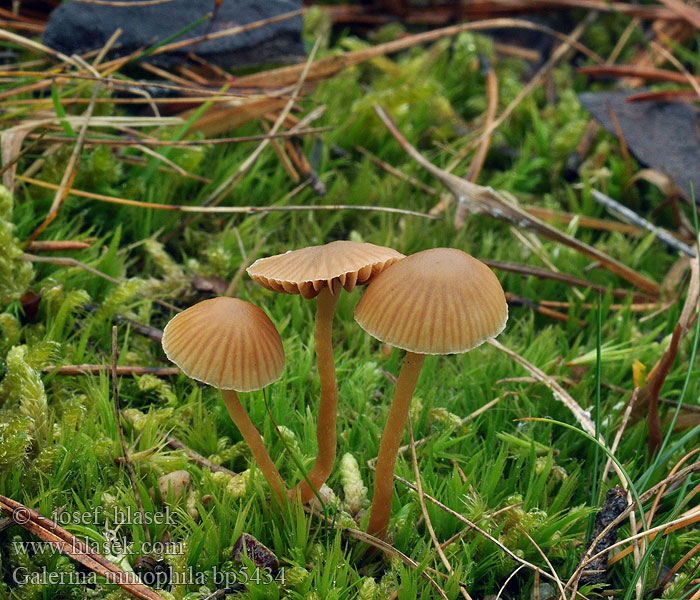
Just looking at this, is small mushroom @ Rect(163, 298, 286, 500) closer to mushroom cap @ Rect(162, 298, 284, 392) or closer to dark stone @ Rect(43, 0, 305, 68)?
mushroom cap @ Rect(162, 298, 284, 392)

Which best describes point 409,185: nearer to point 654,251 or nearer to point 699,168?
point 654,251

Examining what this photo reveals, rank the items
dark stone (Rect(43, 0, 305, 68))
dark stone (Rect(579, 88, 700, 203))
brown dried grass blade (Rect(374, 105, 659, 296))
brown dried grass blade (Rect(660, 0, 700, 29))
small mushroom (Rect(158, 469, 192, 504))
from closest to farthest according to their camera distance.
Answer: small mushroom (Rect(158, 469, 192, 504)), brown dried grass blade (Rect(374, 105, 659, 296)), dark stone (Rect(43, 0, 305, 68)), dark stone (Rect(579, 88, 700, 203)), brown dried grass blade (Rect(660, 0, 700, 29))

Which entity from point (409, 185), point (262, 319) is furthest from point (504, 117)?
point (262, 319)

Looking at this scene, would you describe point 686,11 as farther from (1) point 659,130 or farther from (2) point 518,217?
(2) point 518,217

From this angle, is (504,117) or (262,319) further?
(504,117)

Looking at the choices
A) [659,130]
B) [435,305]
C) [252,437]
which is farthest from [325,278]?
[659,130]

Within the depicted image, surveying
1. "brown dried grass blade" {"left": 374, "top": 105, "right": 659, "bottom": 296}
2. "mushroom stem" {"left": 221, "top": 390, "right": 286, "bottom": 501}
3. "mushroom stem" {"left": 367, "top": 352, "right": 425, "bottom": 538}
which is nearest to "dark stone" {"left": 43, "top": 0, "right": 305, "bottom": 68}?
"brown dried grass blade" {"left": 374, "top": 105, "right": 659, "bottom": 296}
